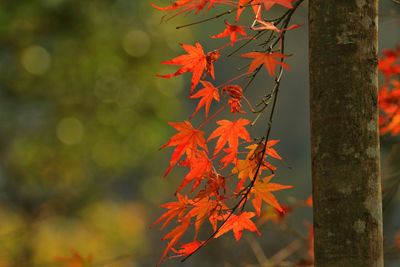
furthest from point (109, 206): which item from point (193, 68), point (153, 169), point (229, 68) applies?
point (229, 68)

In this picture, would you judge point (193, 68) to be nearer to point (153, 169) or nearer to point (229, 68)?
point (153, 169)

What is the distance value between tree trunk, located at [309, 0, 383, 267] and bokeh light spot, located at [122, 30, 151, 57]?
6.34 metres

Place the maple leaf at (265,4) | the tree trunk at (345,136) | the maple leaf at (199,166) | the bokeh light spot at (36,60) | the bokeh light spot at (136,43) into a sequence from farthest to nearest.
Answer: the bokeh light spot at (136,43) < the bokeh light spot at (36,60) < the maple leaf at (199,166) < the tree trunk at (345,136) < the maple leaf at (265,4)

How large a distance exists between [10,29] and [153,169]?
310 centimetres

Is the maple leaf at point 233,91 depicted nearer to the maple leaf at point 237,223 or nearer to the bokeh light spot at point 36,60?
the maple leaf at point 237,223

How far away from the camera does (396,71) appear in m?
3.31

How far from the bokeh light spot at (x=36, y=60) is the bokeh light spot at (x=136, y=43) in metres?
0.91

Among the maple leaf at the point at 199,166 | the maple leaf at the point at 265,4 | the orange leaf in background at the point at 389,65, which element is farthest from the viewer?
the orange leaf in background at the point at 389,65

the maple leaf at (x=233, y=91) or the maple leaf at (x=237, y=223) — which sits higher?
the maple leaf at (x=233, y=91)

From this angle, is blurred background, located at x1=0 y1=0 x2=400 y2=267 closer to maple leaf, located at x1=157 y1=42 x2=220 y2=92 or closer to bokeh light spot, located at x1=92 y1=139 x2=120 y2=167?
bokeh light spot, located at x1=92 y1=139 x2=120 y2=167

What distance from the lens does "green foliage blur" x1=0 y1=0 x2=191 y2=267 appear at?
7.77 m

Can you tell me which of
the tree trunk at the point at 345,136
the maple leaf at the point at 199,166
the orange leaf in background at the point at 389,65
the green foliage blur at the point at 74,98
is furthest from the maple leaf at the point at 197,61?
the green foliage blur at the point at 74,98

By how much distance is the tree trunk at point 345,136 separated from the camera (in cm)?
160

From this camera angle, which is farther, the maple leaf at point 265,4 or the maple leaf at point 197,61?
the maple leaf at point 197,61
